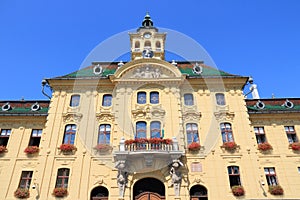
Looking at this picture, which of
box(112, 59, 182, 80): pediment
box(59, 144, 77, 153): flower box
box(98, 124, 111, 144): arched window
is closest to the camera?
box(59, 144, 77, 153): flower box

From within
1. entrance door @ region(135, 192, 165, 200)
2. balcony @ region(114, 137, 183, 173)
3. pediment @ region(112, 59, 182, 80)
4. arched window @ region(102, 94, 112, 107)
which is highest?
pediment @ region(112, 59, 182, 80)

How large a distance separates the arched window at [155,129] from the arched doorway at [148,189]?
3735 millimetres

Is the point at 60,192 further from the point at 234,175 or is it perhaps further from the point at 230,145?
the point at 230,145

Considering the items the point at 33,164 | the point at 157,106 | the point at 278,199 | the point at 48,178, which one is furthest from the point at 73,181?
the point at 278,199

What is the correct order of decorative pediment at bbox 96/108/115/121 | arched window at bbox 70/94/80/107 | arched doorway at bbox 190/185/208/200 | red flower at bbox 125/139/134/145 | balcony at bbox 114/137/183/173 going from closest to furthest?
balcony at bbox 114/137/183/173 < arched doorway at bbox 190/185/208/200 < red flower at bbox 125/139/134/145 < decorative pediment at bbox 96/108/115/121 < arched window at bbox 70/94/80/107

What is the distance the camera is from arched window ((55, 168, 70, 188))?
2175 cm

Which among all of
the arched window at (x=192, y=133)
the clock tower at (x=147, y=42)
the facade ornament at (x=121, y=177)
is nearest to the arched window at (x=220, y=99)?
the arched window at (x=192, y=133)

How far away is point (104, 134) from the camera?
23984 mm

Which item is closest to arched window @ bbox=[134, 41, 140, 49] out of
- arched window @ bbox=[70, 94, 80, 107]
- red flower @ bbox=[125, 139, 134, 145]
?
arched window @ bbox=[70, 94, 80, 107]

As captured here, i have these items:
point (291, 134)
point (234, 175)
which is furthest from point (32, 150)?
point (291, 134)

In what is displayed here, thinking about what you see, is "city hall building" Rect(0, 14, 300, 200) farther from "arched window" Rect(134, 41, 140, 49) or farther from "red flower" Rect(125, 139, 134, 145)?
"arched window" Rect(134, 41, 140, 49)

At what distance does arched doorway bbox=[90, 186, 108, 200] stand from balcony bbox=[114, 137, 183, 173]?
256 cm

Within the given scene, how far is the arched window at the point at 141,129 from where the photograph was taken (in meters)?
23.5

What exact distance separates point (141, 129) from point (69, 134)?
6518mm
